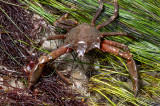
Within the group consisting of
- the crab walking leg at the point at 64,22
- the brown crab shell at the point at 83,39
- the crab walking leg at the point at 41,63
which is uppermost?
the crab walking leg at the point at 64,22

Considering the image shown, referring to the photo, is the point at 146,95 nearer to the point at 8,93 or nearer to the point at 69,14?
the point at 69,14

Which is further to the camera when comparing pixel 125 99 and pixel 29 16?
pixel 29 16

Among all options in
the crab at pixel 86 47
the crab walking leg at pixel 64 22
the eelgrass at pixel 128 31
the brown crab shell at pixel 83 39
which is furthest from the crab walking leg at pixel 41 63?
the eelgrass at pixel 128 31

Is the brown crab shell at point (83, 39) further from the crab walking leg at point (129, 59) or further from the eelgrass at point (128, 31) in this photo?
the eelgrass at point (128, 31)

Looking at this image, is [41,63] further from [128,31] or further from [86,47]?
[128,31]

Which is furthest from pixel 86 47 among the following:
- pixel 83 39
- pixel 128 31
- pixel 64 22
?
pixel 128 31

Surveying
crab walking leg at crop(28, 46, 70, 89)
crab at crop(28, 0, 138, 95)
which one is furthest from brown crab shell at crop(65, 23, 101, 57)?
crab walking leg at crop(28, 46, 70, 89)

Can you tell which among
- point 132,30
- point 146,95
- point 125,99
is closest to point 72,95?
point 125,99
